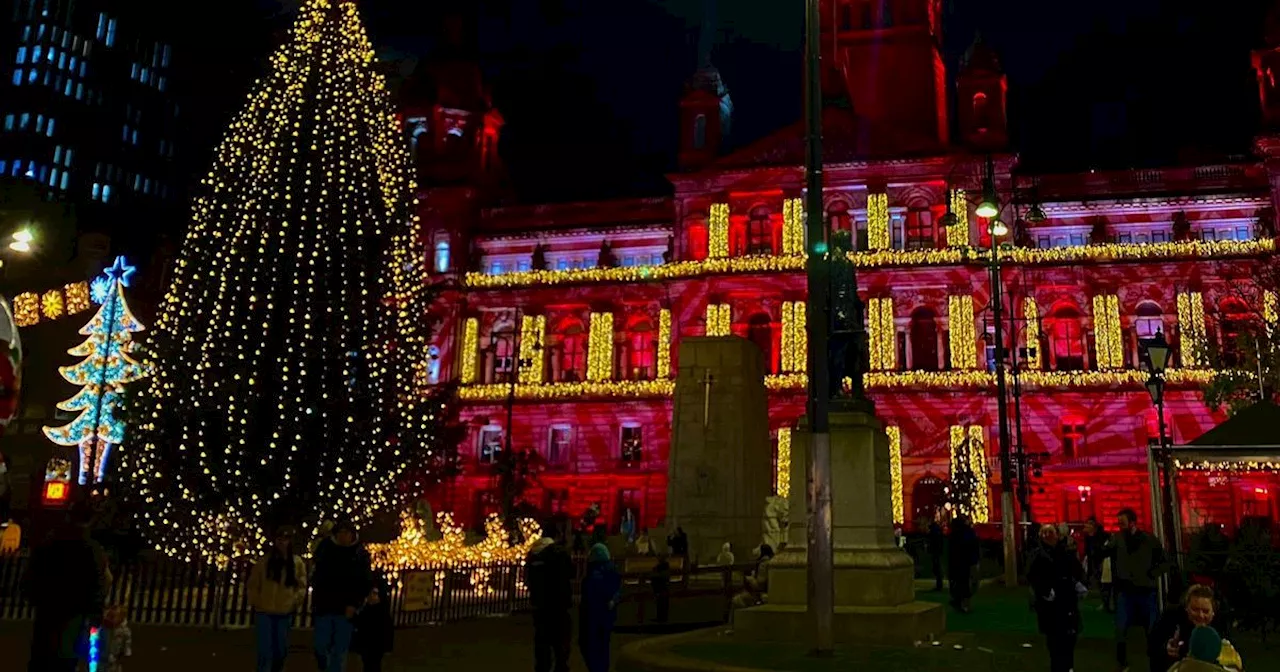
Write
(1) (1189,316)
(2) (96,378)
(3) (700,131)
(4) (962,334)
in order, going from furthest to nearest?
(3) (700,131)
(4) (962,334)
(1) (1189,316)
(2) (96,378)

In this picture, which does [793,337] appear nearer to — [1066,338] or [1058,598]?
[1066,338]

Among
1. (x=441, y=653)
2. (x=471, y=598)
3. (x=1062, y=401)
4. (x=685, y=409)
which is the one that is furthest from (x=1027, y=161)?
(x=441, y=653)

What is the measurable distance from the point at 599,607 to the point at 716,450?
13532 mm

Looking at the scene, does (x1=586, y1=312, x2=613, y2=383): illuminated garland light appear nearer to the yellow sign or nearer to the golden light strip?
the golden light strip

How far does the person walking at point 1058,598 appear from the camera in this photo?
9.80 metres

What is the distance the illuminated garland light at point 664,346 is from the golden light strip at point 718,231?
142 inches

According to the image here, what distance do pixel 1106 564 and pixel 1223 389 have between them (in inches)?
562

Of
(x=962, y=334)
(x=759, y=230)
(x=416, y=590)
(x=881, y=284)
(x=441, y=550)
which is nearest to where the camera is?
(x=416, y=590)

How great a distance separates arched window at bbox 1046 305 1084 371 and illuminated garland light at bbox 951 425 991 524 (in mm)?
5285

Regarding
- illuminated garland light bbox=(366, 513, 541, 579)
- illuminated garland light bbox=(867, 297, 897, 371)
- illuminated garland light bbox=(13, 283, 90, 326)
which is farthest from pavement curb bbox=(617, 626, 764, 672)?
illuminated garland light bbox=(867, 297, 897, 371)

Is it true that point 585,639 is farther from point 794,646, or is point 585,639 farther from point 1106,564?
point 1106,564

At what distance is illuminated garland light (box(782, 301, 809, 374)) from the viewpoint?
44.4 meters

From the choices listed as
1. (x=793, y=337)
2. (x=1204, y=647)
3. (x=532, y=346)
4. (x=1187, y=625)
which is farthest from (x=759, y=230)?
(x=1204, y=647)

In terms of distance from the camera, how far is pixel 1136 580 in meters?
10.8
